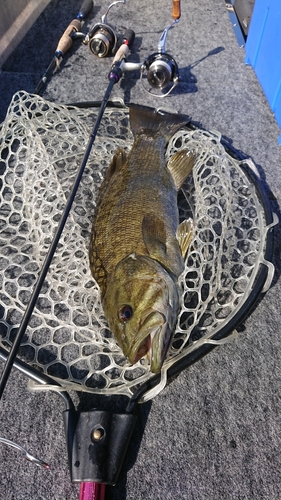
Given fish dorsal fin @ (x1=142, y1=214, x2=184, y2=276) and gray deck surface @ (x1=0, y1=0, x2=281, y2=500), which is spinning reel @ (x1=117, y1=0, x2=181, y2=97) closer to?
gray deck surface @ (x1=0, y1=0, x2=281, y2=500)

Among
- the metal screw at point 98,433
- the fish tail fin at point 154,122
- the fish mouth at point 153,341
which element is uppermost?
the fish tail fin at point 154,122

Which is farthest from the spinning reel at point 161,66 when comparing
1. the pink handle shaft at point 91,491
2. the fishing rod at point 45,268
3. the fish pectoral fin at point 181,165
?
the pink handle shaft at point 91,491

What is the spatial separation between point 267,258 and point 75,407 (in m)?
0.97

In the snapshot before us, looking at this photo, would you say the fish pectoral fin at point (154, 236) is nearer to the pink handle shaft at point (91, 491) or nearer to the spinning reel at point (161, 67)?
the pink handle shaft at point (91, 491)

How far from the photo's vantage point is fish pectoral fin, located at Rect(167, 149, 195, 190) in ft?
5.85

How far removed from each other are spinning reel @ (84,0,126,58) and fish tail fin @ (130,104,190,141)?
1006mm

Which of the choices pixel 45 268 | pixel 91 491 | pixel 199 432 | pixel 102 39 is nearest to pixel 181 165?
pixel 45 268

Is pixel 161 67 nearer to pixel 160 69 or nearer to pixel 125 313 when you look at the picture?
pixel 160 69

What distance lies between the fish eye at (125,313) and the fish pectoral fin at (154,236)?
9.4 inches

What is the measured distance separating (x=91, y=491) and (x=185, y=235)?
36.7 inches

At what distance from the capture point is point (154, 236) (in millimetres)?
1464

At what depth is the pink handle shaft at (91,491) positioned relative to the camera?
1205 mm

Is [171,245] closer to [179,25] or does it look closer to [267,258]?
[267,258]

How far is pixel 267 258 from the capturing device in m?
1.62
